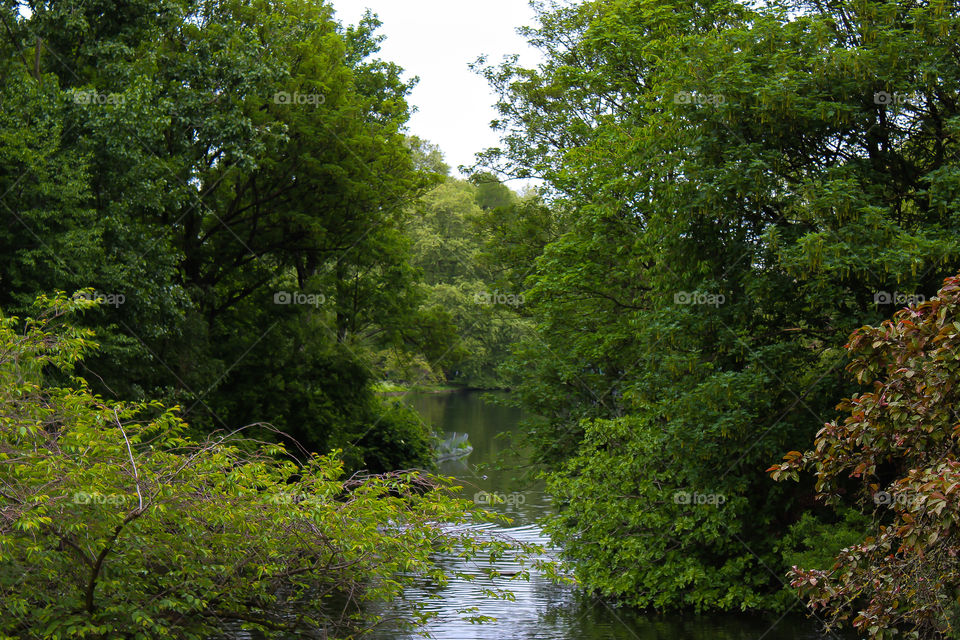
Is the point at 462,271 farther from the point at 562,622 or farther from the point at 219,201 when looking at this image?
the point at 562,622

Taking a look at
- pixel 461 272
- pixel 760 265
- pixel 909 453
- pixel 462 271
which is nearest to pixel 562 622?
pixel 760 265

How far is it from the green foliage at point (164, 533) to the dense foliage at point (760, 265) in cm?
546

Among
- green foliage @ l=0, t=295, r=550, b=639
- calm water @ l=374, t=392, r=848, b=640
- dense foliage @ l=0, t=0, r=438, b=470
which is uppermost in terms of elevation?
dense foliage @ l=0, t=0, r=438, b=470

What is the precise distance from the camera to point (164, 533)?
24.2ft

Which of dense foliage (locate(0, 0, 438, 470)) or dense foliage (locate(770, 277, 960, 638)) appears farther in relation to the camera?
dense foliage (locate(0, 0, 438, 470))

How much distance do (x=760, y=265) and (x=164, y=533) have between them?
30.4 ft

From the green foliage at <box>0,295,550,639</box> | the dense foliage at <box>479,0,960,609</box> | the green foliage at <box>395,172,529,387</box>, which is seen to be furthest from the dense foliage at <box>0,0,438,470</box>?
the green foliage at <box>395,172,529,387</box>

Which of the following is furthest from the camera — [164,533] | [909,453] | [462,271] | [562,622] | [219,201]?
[462,271]

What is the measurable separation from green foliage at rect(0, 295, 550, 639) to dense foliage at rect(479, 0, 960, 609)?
17.9 feet

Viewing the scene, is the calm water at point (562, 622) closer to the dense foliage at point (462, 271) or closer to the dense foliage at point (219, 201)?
the dense foliage at point (219, 201)

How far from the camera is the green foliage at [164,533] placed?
22.1ft

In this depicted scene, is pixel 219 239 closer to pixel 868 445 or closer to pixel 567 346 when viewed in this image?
pixel 567 346

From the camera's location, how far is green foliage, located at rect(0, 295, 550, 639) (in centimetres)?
672

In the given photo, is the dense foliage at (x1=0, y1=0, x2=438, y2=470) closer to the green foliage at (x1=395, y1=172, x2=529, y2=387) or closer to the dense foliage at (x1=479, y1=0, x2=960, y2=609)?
the dense foliage at (x1=479, y1=0, x2=960, y2=609)
